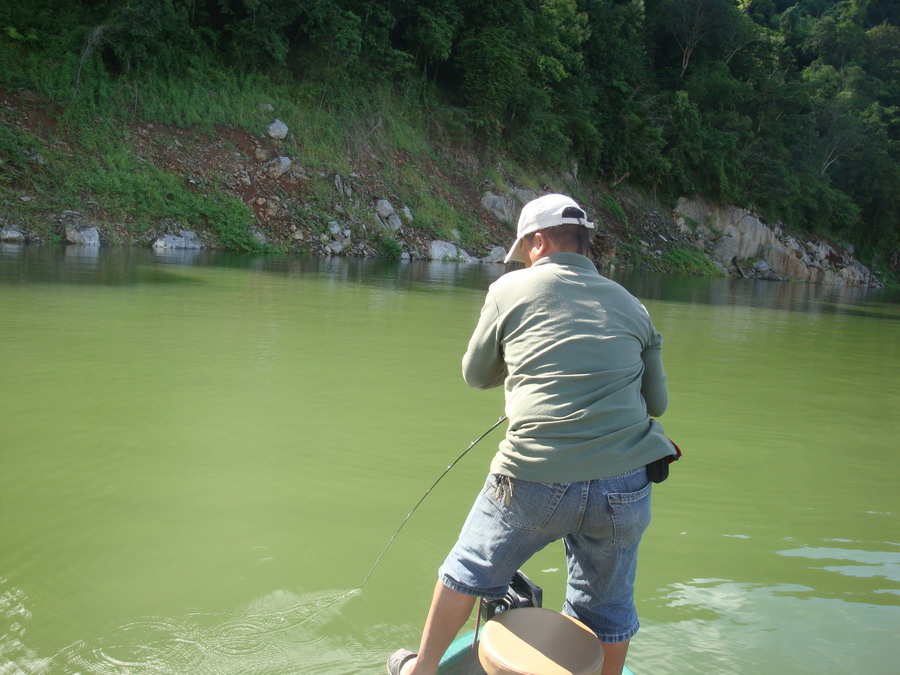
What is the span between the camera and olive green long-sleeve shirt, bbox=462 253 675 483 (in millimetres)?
2121

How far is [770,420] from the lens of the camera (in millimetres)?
5953

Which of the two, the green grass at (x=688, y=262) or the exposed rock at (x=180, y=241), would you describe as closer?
the exposed rock at (x=180, y=241)

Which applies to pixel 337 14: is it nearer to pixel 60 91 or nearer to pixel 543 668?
pixel 60 91

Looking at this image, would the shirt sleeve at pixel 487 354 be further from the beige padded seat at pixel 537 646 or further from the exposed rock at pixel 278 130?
the exposed rock at pixel 278 130

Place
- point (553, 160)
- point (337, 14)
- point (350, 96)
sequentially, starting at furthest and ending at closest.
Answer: point (553, 160), point (350, 96), point (337, 14)

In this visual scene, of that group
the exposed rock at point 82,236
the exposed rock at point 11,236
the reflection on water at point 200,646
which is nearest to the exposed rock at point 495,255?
the exposed rock at point 82,236

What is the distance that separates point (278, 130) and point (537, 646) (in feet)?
83.0

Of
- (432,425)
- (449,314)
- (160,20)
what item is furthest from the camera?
(160,20)

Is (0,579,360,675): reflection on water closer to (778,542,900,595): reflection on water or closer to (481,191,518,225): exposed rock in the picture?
(778,542,900,595): reflection on water

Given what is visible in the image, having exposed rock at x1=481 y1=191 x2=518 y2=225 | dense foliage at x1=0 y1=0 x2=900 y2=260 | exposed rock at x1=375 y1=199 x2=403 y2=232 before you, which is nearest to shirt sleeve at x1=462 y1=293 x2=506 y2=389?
dense foliage at x1=0 y1=0 x2=900 y2=260

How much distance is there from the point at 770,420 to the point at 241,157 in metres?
21.3

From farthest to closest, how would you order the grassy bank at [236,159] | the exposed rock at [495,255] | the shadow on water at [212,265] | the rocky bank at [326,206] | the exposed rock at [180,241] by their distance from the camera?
the exposed rock at [495,255]
the exposed rock at [180,241]
the grassy bank at [236,159]
the rocky bank at [326,206]
the shadow on water at [212,265]

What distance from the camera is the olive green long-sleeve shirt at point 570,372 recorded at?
6.96ft

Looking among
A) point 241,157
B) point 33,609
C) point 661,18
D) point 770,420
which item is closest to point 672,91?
point 661,18
